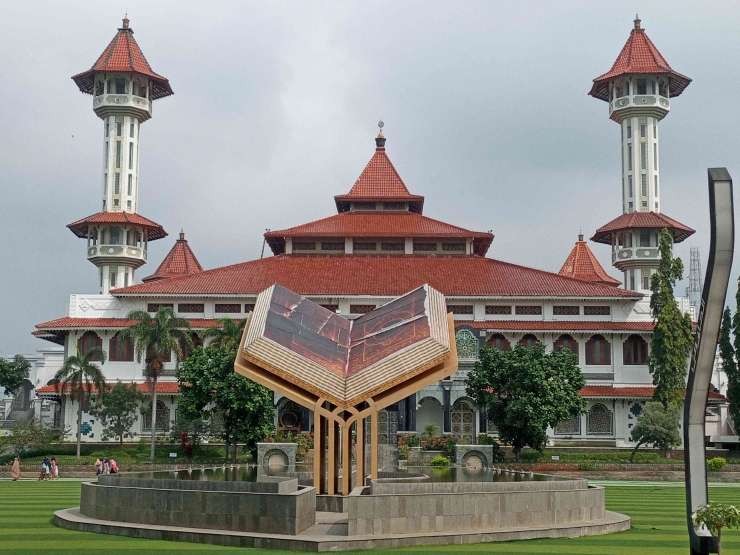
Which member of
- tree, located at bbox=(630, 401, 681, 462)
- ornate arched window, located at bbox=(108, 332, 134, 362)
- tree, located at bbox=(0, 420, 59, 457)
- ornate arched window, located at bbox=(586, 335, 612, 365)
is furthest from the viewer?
ornate arched window, located at bbox=(108, 332, 134, 362)

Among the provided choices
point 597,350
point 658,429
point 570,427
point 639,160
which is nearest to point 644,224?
point 639,160

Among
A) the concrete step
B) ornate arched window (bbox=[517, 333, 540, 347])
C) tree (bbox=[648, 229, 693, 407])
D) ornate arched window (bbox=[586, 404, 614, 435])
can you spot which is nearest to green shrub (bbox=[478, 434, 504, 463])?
tree (bbox=[648, 229, 693, 407])

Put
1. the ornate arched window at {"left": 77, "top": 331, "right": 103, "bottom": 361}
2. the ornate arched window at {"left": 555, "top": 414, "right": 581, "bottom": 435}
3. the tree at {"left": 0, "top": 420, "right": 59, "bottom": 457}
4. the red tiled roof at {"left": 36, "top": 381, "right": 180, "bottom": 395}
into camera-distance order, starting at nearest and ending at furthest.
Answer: the tree at {"left": 0, "top": 420, "right": 59, "bottom": 457} → the red tiled roof at {"left": 36, "top": 381, "right": 180, "bottom": 395} → the ornate arched window at {"left": 555, "top": 414, "right": 581, "bottom": 435} → the ornate arched window at {"left": 77, "top": 331, "right": 103, "bottom": 361}

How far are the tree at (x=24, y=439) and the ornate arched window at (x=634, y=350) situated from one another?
34.0 metres

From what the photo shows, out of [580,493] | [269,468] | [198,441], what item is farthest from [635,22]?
[580,493]

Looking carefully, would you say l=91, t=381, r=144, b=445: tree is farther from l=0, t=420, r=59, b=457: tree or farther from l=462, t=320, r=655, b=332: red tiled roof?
l=462, t=320, r=655, b=332: red tiled roof

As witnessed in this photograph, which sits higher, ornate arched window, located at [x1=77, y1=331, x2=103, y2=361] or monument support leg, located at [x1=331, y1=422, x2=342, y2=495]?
ornate arched window, located at [x1=77, y1=331, x2=103, y2=361]

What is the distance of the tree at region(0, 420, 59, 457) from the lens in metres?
50.9

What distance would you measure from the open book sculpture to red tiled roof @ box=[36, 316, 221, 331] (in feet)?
125

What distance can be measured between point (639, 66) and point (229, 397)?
40.5 m

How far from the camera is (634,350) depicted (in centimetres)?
6353

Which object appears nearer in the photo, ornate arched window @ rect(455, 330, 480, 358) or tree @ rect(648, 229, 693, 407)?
tree @ rect(648, 229, 693, 407)

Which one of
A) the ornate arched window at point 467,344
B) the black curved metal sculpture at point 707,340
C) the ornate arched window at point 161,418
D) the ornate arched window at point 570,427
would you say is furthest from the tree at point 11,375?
the black curved metal sculpture at point 707,340

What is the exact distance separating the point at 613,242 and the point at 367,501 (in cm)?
5603
